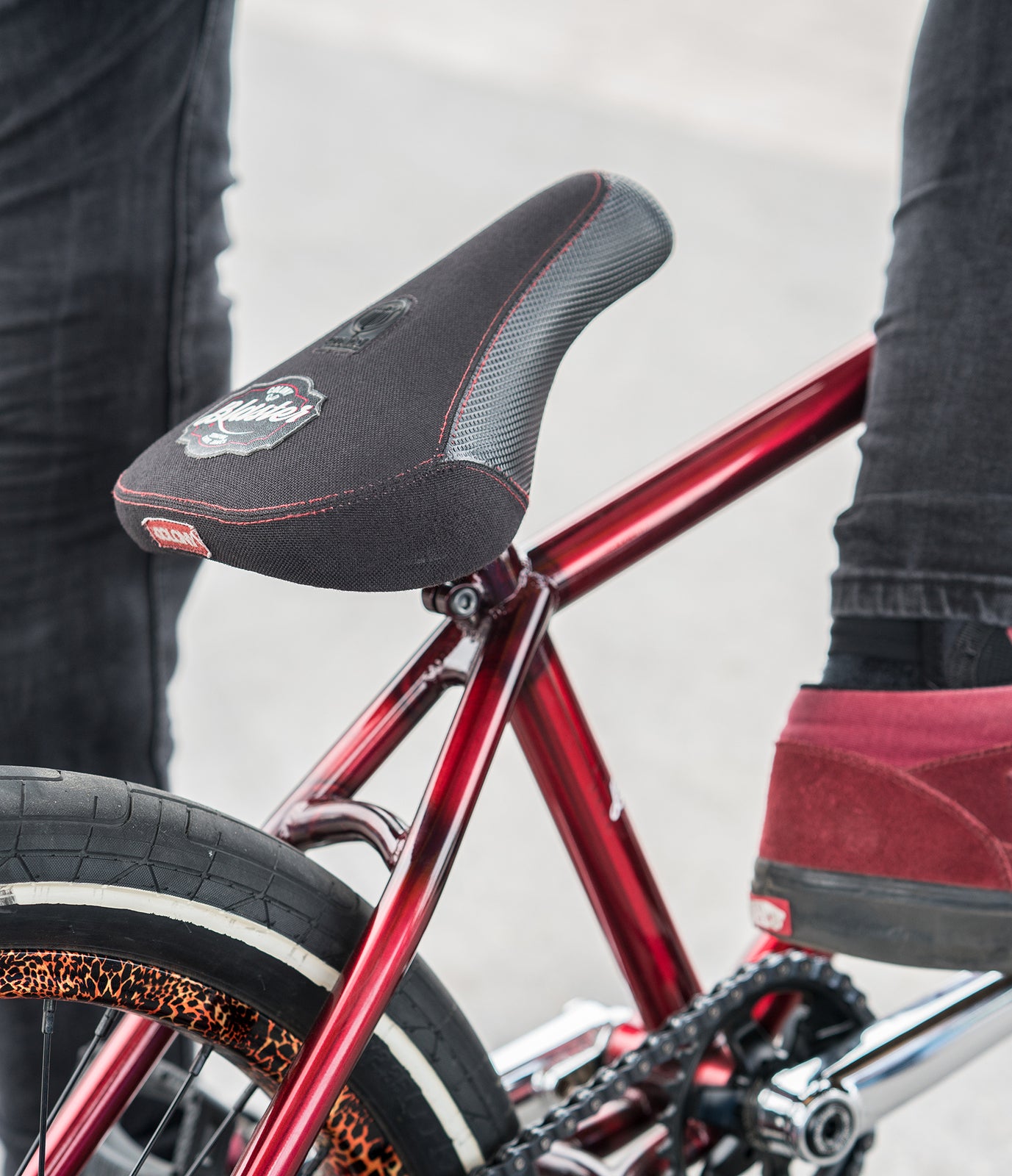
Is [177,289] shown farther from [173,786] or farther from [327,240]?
[327,240]

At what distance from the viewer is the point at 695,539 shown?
1.70 metres

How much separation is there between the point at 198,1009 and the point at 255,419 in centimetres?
21

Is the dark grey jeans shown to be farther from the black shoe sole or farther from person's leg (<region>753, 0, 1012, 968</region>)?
the black shoe sole

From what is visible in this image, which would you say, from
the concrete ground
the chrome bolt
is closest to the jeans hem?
the chrome bolt

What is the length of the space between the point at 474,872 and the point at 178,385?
64 cm

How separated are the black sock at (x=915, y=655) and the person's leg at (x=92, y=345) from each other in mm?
375

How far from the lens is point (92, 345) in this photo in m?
0.64

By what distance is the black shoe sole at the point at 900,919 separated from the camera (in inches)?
21.1

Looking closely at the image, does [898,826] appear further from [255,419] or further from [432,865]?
[255,419]

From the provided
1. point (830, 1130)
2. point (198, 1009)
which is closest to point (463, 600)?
point (198, 1009)

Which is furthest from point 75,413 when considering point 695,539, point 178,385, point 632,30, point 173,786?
point 632,30

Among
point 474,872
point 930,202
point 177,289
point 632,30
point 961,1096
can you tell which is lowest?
point 961,1096

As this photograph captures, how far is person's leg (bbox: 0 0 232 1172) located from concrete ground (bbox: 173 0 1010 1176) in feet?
1.53

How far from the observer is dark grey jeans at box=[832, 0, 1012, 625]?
0.53 m
